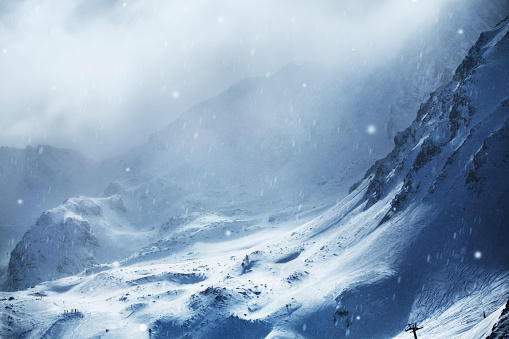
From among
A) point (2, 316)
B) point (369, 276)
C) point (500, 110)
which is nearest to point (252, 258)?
point (369, 276)

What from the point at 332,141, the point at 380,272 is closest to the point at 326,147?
the point at 332,141

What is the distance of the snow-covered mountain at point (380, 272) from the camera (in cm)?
3544

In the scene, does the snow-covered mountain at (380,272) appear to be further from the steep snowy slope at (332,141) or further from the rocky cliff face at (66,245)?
the steep snowy slope at (332,141)

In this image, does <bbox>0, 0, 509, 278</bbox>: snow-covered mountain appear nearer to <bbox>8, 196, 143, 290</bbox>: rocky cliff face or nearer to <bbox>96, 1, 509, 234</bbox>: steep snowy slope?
<bbox>96, 1, 509, 234</bbox>: steep snowy slope

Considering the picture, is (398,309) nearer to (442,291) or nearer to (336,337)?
(442,291)

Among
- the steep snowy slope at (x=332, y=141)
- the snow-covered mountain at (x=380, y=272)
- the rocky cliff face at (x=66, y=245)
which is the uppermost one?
the steep snowy slope at (x=332, y=141)

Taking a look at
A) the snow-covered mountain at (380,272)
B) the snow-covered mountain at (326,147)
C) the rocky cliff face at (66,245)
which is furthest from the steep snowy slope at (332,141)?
the snow-covered mountain at (380,272)

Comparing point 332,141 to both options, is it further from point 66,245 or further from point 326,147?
point 66,245

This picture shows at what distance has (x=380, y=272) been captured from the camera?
136ft

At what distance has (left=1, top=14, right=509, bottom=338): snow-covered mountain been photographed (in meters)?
35.4

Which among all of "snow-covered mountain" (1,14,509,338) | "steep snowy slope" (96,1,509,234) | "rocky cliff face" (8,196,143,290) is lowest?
"snow-covered mountain" (1,14,509,338)

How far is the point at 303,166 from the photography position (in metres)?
172

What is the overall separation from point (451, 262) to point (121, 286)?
198 feet

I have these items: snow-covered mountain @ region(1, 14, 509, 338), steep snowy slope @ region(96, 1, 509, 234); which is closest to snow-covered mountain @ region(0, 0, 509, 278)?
steep snowy slope @ region(96, 1, 509, 234)
